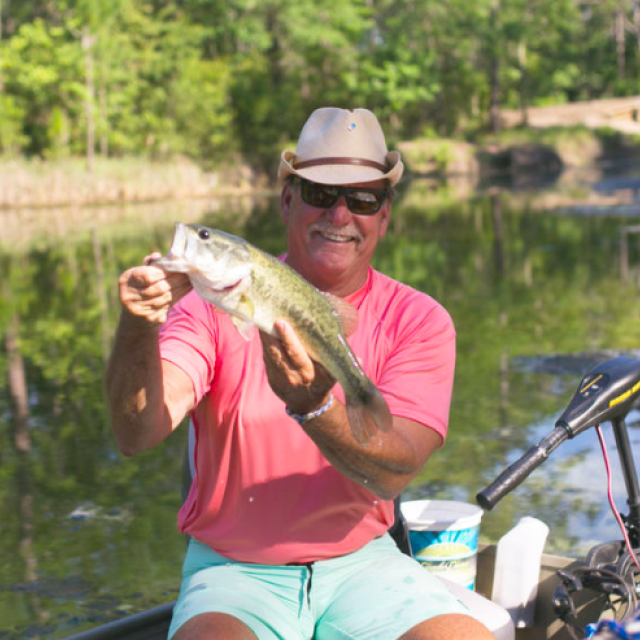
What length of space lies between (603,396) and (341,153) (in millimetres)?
1192

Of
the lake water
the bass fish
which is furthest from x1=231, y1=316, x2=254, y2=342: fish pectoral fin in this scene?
the lake water

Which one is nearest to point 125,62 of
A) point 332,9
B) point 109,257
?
point 332,9

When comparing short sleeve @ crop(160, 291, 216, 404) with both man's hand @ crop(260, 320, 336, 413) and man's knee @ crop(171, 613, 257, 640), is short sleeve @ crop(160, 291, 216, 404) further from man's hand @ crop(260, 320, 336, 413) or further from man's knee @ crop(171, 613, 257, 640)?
man's knee @ crop(171, 613, 257, 640)

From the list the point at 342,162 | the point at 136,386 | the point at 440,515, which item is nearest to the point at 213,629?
the point at 136,386

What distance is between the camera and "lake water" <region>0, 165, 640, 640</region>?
5.75 m

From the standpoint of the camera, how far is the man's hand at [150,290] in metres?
2.50

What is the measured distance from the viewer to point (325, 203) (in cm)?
346

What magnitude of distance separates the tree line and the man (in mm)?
42822

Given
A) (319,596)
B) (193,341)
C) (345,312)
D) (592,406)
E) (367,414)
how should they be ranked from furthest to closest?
(592,406), (193,341), (319,596), (345,312), (367,414)

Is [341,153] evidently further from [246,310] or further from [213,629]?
[213,629]

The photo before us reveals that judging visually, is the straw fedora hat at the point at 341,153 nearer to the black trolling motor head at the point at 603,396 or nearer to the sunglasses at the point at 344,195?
the sunglasses at the point at 344,195

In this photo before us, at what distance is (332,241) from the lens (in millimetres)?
3453

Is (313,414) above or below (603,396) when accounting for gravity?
above

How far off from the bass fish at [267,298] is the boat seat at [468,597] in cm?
83
